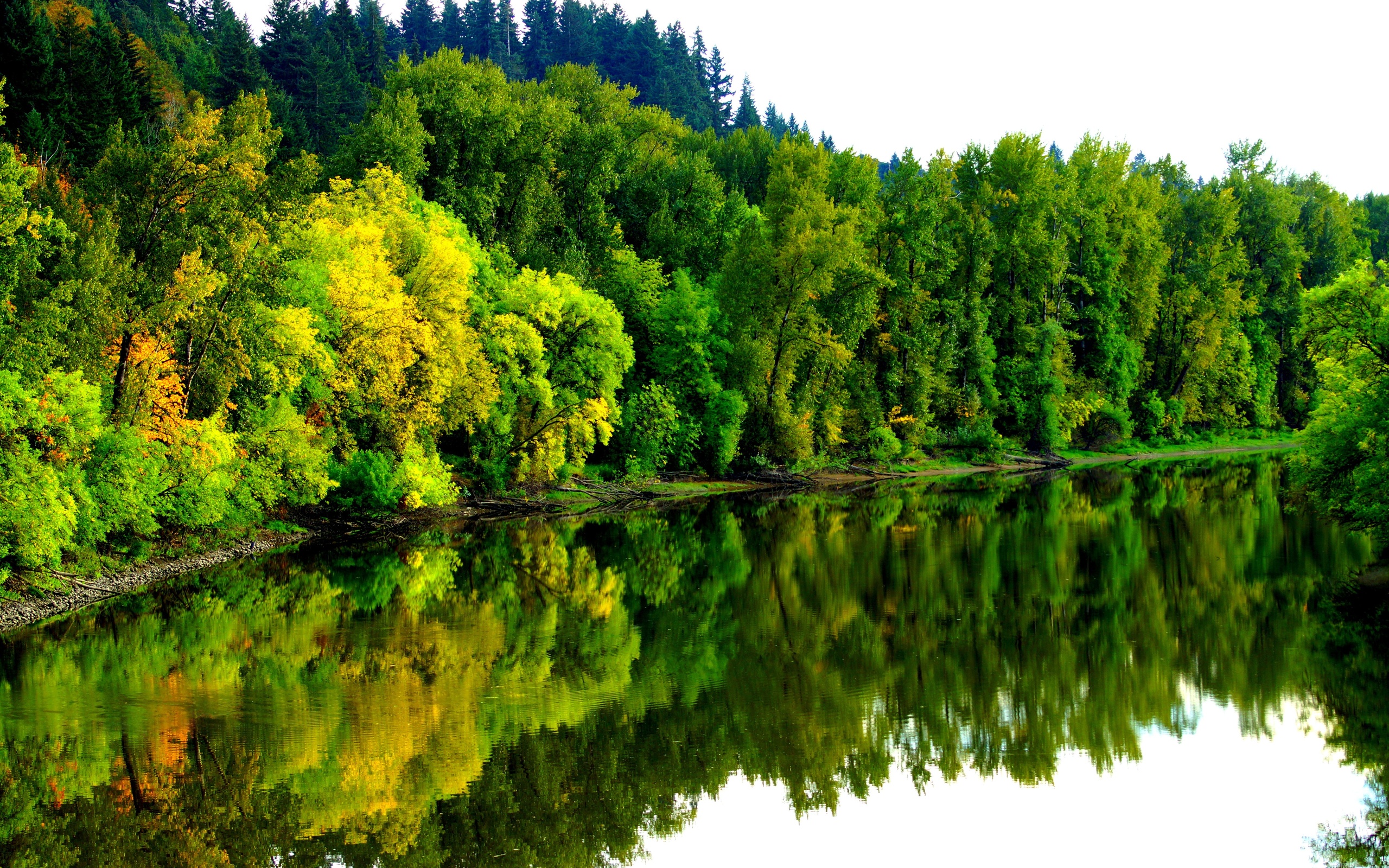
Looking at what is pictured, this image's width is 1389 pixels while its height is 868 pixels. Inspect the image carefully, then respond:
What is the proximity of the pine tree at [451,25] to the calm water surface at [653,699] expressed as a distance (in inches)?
4672

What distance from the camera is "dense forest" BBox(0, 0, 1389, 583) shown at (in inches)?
1090

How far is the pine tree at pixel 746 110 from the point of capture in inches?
4855

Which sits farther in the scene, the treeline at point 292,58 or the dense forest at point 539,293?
the treeline at point 292,58

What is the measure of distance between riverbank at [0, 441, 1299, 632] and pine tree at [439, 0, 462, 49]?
96434 mm

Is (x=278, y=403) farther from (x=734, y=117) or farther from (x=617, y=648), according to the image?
(x=734, y=117)

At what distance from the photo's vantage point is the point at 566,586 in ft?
95.2

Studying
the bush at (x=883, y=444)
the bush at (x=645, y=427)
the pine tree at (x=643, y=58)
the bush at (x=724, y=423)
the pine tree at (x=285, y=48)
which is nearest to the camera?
the bush at (x=645, y=427)

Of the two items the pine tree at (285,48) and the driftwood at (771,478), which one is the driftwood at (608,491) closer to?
the driftwood at (771,478)

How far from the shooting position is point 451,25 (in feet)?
464

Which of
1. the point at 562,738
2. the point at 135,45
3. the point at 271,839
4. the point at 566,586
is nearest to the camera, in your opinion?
the point at 271,839

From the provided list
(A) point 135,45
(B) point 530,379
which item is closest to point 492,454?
(B) point 530,379

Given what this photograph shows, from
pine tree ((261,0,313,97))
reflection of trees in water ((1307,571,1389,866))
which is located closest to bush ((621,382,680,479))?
reflection of trees in water ((1307,571,1389,866))

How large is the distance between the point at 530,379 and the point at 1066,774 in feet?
103

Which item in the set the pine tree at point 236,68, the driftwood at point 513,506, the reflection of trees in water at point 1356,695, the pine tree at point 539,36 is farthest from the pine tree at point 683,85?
the reflection of trees in water at point 1356,695
